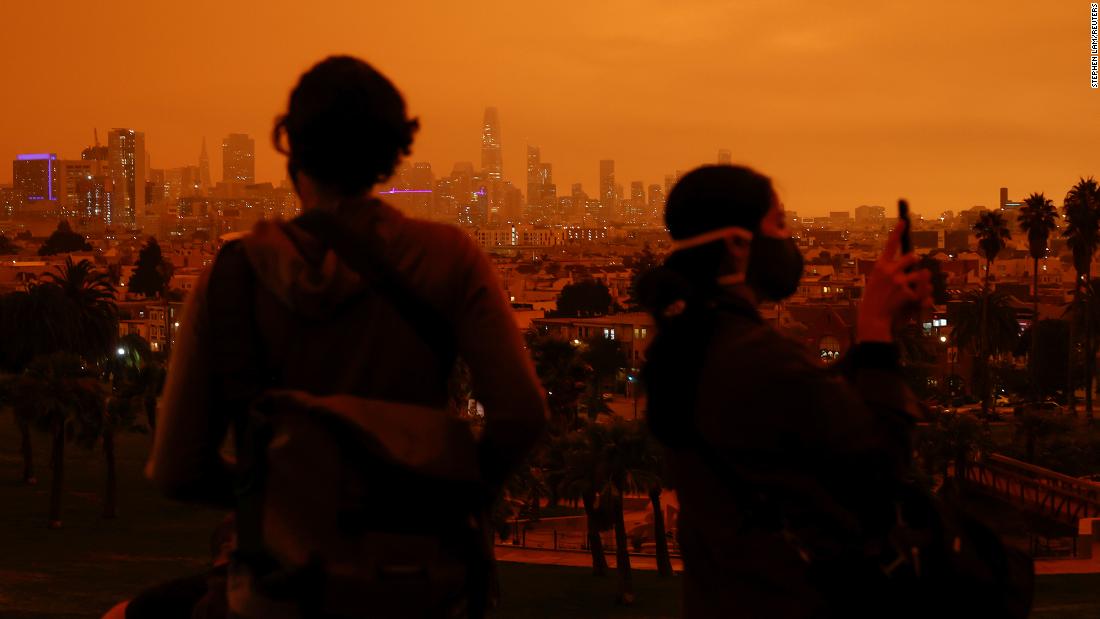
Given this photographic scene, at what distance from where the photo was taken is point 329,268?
8.93 ft

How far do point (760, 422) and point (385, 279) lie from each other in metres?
0.83

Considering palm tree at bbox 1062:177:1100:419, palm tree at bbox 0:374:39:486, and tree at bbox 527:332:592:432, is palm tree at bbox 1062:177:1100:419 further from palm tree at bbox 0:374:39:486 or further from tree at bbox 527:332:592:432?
palm tree at bbox 0:374:39:486

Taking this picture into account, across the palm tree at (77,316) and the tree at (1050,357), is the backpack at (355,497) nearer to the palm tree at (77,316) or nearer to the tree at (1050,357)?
the palm tree at (77,316)

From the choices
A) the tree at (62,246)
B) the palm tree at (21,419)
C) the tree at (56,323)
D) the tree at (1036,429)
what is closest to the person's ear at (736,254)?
the palm tree at (21,419)

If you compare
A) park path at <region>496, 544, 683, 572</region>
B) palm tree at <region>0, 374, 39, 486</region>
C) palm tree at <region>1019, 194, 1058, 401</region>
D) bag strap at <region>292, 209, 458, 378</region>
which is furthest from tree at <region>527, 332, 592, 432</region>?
palm tree at <region>1019, 194, 1058, 401</region>

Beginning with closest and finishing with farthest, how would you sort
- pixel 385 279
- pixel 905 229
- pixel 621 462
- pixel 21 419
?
pixel 385 279
pixel 905 229
pixel 621 462
pixel 21 419

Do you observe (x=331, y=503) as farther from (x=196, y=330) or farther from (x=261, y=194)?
(x=261, y=194)

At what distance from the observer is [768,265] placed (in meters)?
3.18

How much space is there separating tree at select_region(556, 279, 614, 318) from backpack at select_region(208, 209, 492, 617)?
404 ft

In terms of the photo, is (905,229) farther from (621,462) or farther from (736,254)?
(621,462)

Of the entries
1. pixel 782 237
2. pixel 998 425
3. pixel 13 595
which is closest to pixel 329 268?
pixel 782 237

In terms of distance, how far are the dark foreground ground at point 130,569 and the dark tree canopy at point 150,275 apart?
8850 cm

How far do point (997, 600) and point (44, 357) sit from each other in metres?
45.4

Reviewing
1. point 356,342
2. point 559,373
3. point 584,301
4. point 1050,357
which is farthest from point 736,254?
point 584,301
